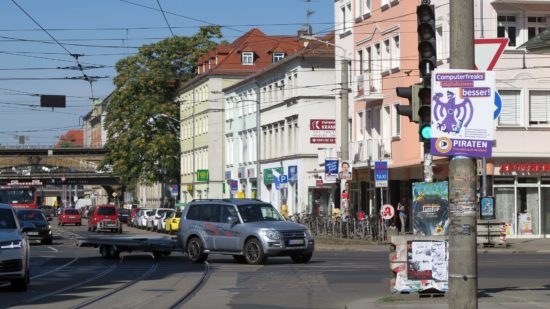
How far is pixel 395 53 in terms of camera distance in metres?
52.2

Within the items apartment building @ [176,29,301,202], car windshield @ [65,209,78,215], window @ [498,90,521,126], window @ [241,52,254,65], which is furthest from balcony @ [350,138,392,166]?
window @ [241,52,254,65]

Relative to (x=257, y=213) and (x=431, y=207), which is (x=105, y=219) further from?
(x=431, y=207)

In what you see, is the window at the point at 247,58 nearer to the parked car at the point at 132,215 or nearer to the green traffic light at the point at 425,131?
the parked car at the point at 132,215

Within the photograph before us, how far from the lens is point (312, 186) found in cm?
6838

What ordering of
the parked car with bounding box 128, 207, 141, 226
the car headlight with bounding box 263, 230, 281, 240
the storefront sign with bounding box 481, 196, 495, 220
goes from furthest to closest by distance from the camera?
the parked car with bounding box 128, 207, 141, 226, the storefront sign with bounding box 481, 196, 495, 220, the car headlight with bounding box 263, 230, 281, 240

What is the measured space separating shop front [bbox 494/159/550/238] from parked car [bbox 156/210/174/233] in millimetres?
25958

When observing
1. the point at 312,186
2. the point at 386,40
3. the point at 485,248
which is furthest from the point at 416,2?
the point at 312,186

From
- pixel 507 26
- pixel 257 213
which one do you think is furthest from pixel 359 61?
pixel 257 213

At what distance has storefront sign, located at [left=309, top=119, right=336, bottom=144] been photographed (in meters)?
49.2

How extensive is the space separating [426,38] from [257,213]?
16442mm

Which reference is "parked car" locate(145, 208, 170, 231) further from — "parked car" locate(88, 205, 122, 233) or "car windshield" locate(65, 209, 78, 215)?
"car windshield" locate(65, 209, 78, 215)

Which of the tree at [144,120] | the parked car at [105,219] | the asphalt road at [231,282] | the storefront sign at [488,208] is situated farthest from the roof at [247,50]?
the asphalt road at [231,282]

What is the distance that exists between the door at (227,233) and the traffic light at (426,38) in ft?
51.3

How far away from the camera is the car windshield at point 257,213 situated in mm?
30109
